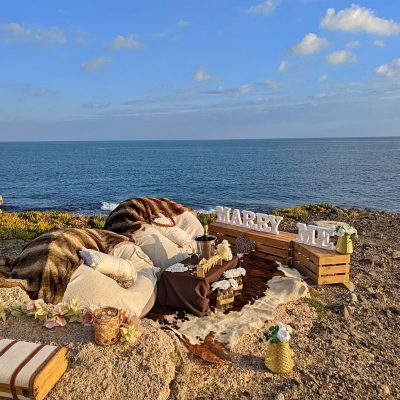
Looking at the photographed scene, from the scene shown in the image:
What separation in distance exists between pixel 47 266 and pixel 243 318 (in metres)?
3.34

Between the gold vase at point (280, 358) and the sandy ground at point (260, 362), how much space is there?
3.6 inches

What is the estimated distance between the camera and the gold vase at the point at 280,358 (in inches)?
193

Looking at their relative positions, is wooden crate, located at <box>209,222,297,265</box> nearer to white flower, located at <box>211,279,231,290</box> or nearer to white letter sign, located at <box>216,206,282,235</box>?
white letter sign, located at <box>216,206,282,235</box>

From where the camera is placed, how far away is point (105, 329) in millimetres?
4191

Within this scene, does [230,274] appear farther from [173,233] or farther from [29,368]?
[29,368]

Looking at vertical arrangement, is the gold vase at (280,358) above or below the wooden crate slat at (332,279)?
above

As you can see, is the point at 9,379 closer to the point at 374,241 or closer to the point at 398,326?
the point at 398,326

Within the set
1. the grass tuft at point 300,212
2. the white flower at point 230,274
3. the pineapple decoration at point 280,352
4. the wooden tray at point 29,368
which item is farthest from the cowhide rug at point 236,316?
the grass tuft at point 300,212

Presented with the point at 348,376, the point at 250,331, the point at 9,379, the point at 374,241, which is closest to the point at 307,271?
the point at 250,331

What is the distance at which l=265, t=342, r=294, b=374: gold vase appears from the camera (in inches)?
193

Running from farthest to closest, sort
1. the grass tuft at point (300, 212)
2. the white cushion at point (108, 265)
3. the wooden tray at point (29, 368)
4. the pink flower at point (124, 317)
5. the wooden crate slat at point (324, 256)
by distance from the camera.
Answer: the grass tuft at point (300, 212) → the wooden crate slat at point (324, 256) → the white cushion at point (108, 265) → the pink flower at point (124, 317) → the wooden tray at point (29, 368)

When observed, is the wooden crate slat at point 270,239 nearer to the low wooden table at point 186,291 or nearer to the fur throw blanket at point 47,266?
the low wooden table at point 186,291

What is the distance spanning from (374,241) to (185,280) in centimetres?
809

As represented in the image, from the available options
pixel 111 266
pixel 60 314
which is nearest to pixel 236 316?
pixel 111 266
